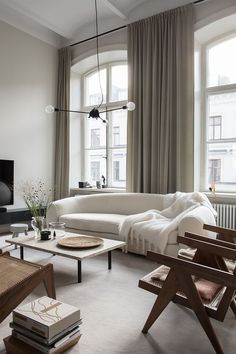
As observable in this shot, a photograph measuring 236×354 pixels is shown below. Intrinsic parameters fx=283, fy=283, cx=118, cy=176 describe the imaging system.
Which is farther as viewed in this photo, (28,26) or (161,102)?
(28,26)

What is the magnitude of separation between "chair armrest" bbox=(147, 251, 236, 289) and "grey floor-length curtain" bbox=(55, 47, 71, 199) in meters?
4.28

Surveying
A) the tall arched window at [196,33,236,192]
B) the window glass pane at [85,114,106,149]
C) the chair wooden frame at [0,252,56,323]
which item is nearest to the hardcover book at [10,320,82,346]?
the chair wooden frame at [0,252,56,323]

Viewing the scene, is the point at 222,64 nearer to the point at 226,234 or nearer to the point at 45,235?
the point at 226,234

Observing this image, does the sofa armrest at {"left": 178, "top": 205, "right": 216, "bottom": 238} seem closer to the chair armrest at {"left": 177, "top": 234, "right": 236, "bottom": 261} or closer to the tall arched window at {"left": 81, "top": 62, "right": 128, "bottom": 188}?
the chair armrest at {"left": 177, "top": 234, "right": 236, "bottom": 261}

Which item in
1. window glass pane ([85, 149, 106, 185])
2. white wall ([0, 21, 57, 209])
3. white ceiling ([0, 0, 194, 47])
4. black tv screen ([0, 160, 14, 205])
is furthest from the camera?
window glass pane ([85, 149, 106, 185])

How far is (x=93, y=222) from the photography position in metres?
3.90

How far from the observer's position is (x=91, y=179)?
621 cm

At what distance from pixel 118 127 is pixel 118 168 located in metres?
0.84

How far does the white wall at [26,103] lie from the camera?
16.3ft

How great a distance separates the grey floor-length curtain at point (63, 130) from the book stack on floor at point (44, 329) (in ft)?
13.7

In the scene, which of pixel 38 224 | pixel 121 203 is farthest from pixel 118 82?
pixel 38 224

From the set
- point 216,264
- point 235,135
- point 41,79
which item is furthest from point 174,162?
point 41,79

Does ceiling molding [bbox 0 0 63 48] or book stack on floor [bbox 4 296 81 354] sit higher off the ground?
ceiling molding [bbox 0 0 63 48]

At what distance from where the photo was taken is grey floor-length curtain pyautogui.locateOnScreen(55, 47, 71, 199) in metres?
5.79
